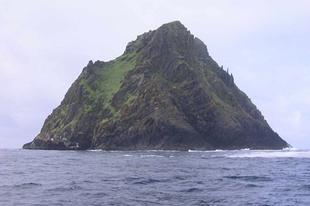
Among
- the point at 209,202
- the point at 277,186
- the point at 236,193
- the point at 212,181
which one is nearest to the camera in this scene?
the point at 209,202

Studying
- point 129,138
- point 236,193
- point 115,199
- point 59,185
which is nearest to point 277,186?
point 236,193

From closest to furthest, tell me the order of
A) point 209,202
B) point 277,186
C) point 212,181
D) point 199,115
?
point 209,202 → point 277,186 → point 212,181 → point 199,115

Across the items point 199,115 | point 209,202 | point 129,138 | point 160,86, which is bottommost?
point 209,202

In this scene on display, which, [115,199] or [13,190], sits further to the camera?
[13,190]

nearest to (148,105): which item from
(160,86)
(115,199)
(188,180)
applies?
(160,86)

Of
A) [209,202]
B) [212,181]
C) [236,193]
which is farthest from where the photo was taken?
[212,181]

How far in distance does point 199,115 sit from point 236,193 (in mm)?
163820

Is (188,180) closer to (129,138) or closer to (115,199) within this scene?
(115,199)

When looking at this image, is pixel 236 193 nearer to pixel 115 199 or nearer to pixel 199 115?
pixel 115 199

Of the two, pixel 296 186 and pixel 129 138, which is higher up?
pixel 129 138

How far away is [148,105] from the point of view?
625 feet

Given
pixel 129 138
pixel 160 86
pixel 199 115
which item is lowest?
pixel 129 138

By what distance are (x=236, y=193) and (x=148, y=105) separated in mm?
155731

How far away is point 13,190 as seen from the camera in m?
36.5
